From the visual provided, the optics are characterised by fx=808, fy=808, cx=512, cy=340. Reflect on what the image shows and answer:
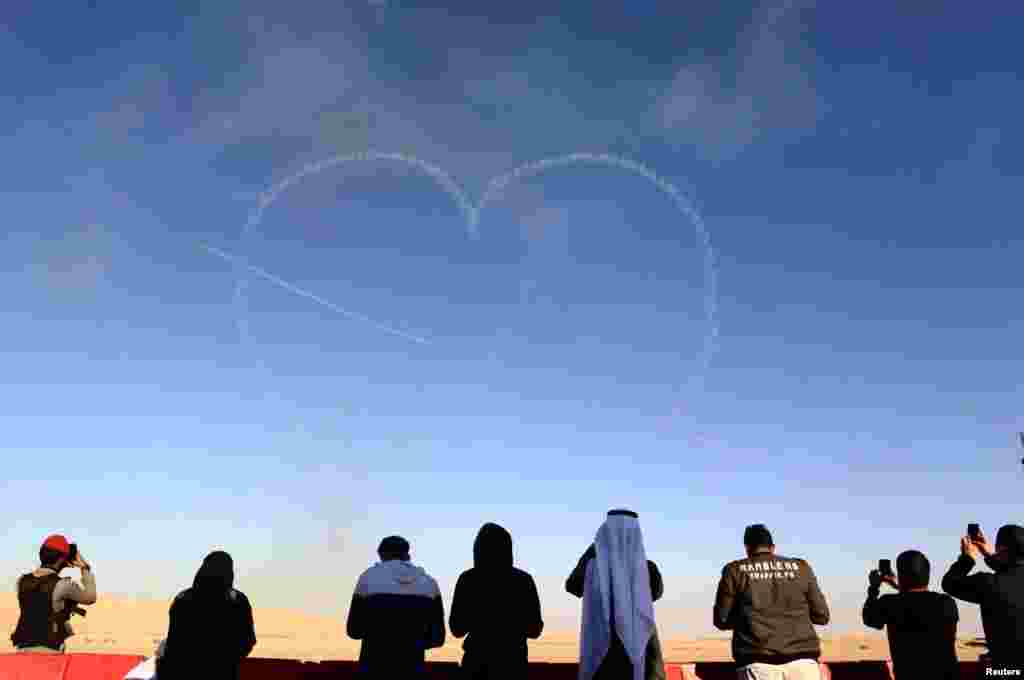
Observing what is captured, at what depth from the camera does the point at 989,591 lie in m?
7.27

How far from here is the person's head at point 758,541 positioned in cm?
763

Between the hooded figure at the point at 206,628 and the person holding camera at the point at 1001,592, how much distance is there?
21.6 ft

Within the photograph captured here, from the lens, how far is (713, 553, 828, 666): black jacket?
7.42 metres

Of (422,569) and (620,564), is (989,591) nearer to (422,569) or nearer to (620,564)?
(620,564)

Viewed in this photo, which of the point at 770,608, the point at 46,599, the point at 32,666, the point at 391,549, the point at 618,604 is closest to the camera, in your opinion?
the point at 618,604

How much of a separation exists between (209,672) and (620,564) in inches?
151

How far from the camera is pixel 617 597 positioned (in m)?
6.62

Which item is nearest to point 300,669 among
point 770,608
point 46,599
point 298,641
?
point 46,599

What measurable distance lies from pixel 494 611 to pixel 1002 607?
4525 mm

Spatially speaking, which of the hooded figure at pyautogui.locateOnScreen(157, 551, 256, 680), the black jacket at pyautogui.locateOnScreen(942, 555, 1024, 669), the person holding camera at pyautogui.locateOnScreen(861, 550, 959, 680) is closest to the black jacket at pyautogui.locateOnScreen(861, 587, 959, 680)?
the person holding camera at pyautogui.locateOnScreen(861, 550, 959, 680)

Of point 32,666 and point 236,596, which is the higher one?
point 236,596

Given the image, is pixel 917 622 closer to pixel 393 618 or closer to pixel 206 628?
pixel 393 618

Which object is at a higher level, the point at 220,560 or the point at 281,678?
the point at 220,560

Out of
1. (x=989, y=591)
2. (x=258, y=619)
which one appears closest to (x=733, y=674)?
(x=989, y=591)
